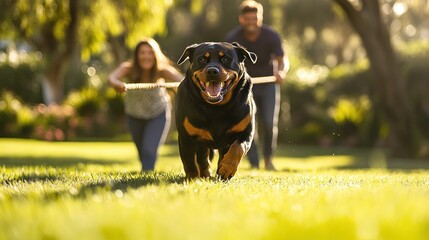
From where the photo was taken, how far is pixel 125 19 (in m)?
17.0

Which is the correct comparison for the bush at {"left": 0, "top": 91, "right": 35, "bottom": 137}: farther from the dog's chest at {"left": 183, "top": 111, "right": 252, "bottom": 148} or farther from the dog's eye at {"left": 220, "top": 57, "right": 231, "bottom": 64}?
the dog's eye at {"left": 220, "top": 57, "right": 231, "bottom": 64}

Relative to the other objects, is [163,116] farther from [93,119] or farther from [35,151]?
[93,119]

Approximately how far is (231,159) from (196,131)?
14.6 inches

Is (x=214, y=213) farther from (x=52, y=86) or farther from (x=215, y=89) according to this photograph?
(x=52, y=86)

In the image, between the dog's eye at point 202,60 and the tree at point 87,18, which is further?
the tree at point 87,18

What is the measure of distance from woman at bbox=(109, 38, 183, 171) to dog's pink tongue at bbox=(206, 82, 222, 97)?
3009mm

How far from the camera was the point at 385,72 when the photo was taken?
15797mm

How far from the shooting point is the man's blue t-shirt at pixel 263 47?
10.2 m

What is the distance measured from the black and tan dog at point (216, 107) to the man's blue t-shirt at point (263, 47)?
149 inches

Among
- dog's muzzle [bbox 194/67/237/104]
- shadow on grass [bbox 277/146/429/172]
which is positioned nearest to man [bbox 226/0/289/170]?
Answer: shadow on grass [bbox 277/146/429/172]

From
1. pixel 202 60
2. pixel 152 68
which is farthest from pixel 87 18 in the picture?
pixel 202 60

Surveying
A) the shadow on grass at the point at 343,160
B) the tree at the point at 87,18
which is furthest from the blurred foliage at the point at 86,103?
the shadow on grass at the point at 343,160

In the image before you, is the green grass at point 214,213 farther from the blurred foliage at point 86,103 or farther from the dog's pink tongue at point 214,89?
the blurred foliage at point 86,103

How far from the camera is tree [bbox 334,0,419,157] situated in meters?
15.6
